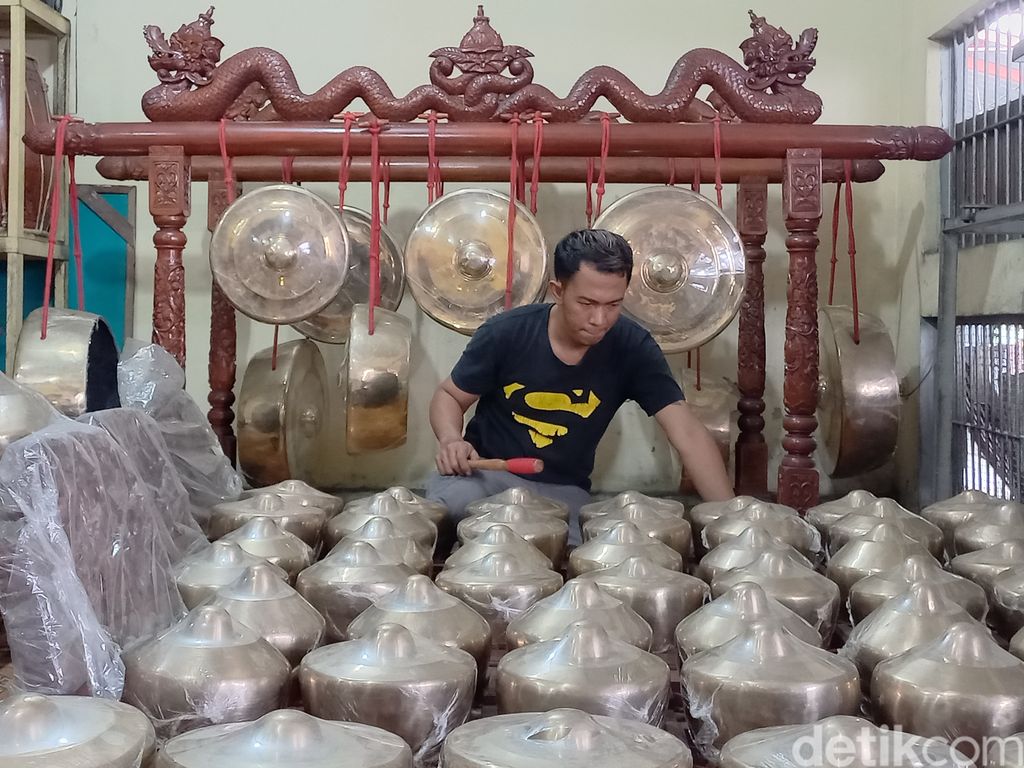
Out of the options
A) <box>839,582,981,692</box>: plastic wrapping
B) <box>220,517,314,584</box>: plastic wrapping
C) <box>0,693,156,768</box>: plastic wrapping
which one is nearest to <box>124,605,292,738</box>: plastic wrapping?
<box>0,693,156,768</box>: plastic wrapping

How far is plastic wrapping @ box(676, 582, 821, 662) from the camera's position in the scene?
3.43ft

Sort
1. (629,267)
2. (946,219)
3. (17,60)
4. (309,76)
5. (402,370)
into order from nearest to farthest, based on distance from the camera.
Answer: (629,267), (402,370), (946,219), (17,60), (309,76)

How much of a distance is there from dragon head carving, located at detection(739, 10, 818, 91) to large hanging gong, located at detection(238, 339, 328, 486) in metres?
1.28

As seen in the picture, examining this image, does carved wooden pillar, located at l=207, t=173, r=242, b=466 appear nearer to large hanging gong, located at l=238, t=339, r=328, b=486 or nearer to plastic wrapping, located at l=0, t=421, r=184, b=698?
large hanging gong, located at l=238, t=339, r=328, b=486

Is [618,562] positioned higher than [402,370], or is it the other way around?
[402,370]

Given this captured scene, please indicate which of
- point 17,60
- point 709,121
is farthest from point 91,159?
point 709,121

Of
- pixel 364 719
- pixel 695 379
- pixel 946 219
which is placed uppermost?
pixel 946 219

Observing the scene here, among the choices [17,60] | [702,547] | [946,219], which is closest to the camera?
[702,547]

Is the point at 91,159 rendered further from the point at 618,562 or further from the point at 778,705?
the point at 778,705

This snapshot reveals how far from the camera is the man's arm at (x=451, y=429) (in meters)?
2.03

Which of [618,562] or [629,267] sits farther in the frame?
[629,267]

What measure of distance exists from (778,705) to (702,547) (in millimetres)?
814

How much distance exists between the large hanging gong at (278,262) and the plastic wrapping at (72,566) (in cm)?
99

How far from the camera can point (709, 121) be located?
2.28 metres
